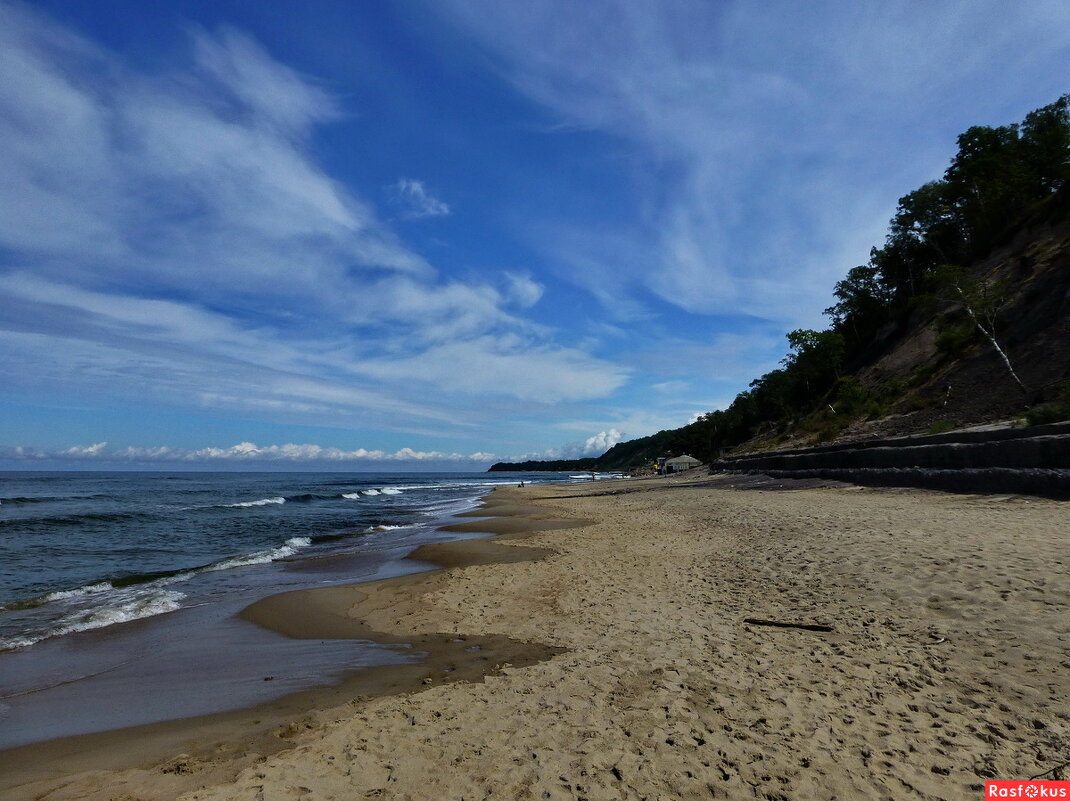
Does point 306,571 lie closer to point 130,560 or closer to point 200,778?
point 130,560

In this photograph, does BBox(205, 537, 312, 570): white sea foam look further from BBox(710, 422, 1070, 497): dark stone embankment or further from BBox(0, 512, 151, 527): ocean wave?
BBox(710, 422, 1070, 497): dark stone embankment

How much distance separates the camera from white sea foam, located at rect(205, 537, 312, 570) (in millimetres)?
16328

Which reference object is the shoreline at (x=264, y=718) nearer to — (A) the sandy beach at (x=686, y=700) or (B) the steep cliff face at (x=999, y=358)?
(A) the sandy beach at (x=686, y=700)

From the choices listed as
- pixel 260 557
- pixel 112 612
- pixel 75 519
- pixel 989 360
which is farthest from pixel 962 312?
pixel 75 519

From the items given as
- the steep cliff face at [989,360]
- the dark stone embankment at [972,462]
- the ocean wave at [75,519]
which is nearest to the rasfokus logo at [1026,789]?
the dark stone embankment at [972,462]

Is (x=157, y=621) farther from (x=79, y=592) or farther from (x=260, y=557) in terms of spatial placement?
(x=260, y=557)

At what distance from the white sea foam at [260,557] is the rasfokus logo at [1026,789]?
58.6 feet

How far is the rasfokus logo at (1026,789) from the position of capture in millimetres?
3393


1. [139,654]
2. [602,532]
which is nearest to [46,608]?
[139,654]

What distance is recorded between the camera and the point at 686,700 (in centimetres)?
498

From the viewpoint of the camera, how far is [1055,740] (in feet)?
12.4

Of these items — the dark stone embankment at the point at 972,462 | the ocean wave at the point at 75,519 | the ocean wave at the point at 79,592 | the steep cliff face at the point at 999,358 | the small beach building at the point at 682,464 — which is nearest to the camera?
the ocean wave at the point at 79,592

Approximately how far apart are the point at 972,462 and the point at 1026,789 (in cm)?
1676

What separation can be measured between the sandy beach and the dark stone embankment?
499 cm
